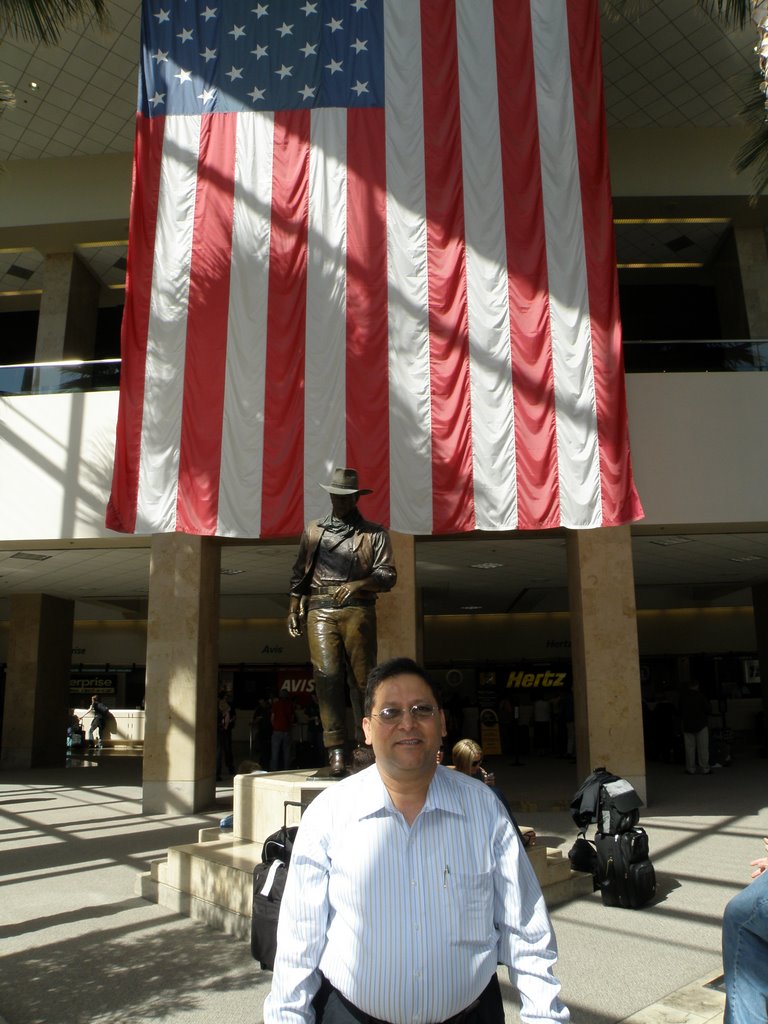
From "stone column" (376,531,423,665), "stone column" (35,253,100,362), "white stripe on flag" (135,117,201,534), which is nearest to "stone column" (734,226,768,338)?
"stone column" (376,531,423,665)

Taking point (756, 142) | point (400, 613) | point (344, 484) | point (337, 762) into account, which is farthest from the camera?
point (400, 613)

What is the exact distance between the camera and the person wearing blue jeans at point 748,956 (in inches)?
120

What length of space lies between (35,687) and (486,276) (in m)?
13.7

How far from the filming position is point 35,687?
18.2 metres

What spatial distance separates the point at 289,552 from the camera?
1430cm

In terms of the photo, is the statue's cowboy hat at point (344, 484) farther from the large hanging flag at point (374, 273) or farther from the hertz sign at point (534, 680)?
the hertz sign at point (534, 680)

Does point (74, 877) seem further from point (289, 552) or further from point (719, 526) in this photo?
point (719, 526)

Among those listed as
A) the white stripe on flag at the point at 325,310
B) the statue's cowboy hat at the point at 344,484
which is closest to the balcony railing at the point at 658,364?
the white stripe on flag at the point at 325,310

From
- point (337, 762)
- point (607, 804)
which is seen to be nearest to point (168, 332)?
point (337, 762)

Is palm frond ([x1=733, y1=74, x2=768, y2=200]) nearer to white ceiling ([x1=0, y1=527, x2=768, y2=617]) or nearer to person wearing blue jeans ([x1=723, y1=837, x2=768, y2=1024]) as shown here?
white ceiling ([x1=0, y1=527, x2=768, y2=617])

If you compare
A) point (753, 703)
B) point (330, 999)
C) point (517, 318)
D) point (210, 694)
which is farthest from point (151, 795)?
point (753, 703)

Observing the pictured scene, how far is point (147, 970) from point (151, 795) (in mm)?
7027

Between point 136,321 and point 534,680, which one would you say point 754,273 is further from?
point 534,680

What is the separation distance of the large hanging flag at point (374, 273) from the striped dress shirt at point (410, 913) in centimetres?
813
